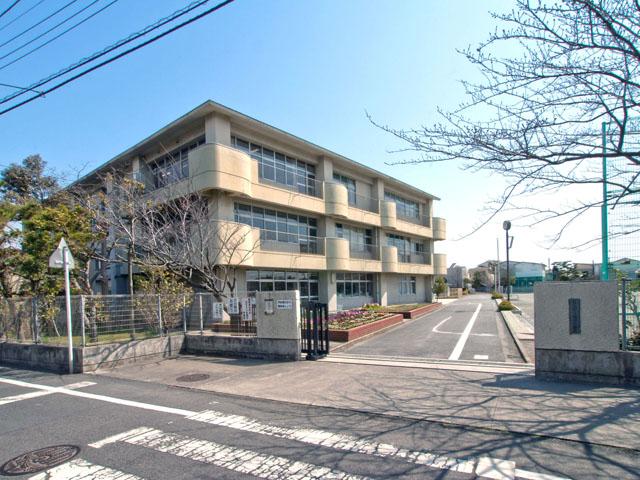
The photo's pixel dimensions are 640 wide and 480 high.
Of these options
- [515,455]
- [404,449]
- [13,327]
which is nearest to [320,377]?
→ [404,449]

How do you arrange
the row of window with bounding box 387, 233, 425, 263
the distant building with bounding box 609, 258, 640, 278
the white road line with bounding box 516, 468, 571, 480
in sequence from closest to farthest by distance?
1. the white road line with bounding box 516, 468, 571, 480
2. the distant building with bounding box 609, 258, 640, 278
3. the row of window with bounding box 387, 233, 425, 263

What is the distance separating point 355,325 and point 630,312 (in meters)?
9.34

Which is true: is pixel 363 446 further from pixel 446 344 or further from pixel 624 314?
pixel 446 344

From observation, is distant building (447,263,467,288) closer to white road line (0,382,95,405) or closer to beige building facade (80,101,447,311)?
beige building facade (80,101,447,311)

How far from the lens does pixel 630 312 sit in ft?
22.9

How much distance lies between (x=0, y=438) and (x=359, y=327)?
10.6m

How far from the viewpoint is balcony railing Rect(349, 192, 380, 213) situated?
1159 inches

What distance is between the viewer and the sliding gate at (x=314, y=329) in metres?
10.3

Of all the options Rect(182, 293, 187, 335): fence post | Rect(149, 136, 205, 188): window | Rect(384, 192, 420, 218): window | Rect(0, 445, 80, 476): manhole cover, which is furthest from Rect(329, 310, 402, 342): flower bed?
Rect(384, 192, 420, 218): window

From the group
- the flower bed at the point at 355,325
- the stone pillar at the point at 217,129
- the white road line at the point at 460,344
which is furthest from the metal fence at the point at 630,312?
the stone pillar at the point at 217,129

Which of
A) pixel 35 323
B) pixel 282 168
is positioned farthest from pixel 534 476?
pixel 282 168

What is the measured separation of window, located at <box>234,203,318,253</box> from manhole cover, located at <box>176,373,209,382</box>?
37.0ft

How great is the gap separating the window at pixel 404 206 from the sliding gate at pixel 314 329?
81.0 feet

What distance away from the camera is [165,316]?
39.4 ft
